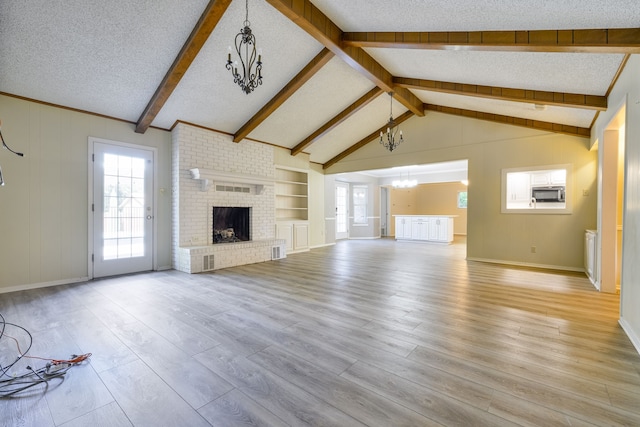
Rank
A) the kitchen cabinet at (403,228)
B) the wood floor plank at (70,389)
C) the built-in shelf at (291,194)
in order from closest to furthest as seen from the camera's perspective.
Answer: the wood floor plank at (70,389)
the built-in shelf at (291,194)
the kitchen cabinet at (403,228)

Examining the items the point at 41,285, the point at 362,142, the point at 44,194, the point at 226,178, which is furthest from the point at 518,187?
the point at 41,285

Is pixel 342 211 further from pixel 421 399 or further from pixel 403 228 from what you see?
pixel 421 399

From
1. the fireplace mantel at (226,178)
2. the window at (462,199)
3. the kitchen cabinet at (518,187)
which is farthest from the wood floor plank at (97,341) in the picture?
the window at (462,199)

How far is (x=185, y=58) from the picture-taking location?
12.3 ft

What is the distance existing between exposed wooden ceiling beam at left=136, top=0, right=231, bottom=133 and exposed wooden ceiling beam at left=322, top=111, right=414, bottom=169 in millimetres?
5108

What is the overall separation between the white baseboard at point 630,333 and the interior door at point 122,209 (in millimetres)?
6684

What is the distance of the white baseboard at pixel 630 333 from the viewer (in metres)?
2.30

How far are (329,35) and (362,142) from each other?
4636mm

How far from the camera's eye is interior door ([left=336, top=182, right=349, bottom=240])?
36.8 feet

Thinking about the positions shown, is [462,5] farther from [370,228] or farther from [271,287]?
[370,228]

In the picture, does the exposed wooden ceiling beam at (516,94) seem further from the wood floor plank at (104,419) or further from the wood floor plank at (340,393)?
the wood floor plank at (104,419)

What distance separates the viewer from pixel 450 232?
9.70 metres

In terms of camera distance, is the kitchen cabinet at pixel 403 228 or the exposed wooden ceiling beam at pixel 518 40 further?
the kitchen cabinet at pixel 403 228

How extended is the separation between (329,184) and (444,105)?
427 centimetres
